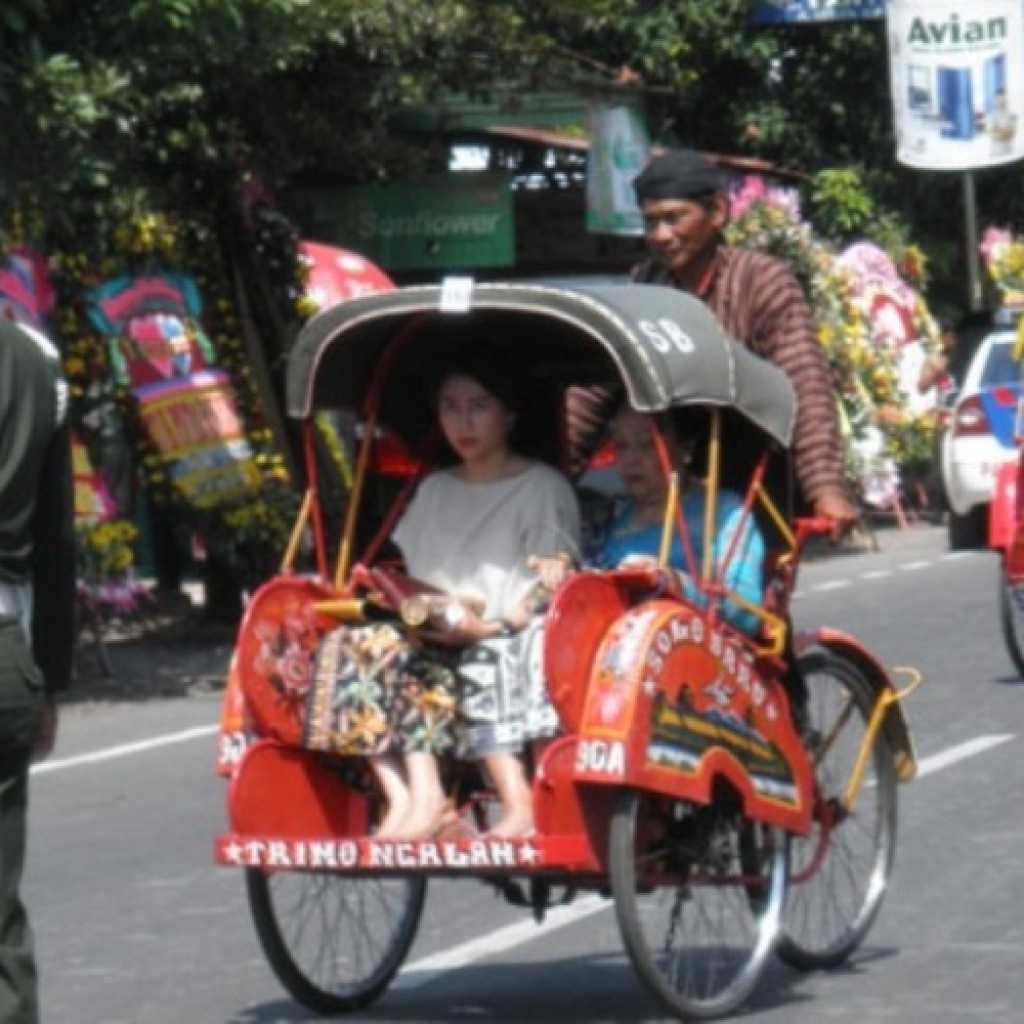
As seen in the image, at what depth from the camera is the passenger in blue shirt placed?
8828mm

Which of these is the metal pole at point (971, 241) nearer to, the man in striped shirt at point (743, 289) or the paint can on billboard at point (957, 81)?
the paint can on billboard at point (957, 81)

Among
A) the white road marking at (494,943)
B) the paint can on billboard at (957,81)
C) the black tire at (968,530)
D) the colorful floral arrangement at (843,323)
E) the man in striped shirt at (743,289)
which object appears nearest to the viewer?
the man in striped shirt at (743,289)

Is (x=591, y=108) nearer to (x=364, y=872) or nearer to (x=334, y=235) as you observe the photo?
(x=334, y=235)

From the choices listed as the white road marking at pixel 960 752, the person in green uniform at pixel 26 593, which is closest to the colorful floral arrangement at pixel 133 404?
the white road marking at pixel 960 752

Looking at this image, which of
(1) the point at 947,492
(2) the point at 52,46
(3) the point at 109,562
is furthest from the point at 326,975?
(1) the point at 947,492

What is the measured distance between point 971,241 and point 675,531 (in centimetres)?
2955

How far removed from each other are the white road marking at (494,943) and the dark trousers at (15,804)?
294 cm

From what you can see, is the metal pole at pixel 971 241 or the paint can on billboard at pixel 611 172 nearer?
the paint can on billboard at pixel 611 172

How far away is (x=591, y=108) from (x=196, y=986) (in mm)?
20572

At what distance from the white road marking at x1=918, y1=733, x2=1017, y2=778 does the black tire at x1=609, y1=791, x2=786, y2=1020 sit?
4.62 metres

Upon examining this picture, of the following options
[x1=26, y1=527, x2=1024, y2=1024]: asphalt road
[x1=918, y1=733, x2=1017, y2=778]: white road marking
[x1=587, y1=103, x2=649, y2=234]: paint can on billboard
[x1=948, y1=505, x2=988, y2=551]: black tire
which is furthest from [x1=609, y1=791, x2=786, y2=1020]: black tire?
[x1=587, y1=103, x2=649, y2=234]: paint can on billboard

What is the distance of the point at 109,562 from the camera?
2044cm

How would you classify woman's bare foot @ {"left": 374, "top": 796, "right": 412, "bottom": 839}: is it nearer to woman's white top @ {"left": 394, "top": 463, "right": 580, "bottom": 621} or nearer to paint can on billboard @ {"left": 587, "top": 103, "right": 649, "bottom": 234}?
woman's white top @ {"left": 394, "top": 463, "right": 580, "bottom": 621}

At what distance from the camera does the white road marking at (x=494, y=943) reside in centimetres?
935
